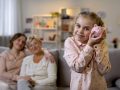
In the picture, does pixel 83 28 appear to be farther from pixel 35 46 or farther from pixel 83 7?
pixel 83 7

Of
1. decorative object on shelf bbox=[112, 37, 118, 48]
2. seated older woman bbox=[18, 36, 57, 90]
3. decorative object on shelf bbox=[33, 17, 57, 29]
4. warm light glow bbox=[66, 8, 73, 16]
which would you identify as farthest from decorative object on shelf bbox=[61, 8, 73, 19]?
seated older woman bbox=[18, 36, 57, 90]

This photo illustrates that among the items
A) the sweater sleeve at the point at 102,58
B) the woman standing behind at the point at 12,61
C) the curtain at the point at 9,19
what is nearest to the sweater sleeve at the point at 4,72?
the woman standing behind at the point at 12,61

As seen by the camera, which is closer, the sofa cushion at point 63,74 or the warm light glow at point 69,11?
the sofa cushion at point 63,74

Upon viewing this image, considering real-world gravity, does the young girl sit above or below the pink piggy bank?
below

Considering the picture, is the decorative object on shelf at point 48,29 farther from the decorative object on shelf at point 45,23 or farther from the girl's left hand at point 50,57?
the girl's left hand at point 50,57

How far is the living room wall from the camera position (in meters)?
5.88

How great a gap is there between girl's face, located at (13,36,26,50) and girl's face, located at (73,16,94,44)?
4.82 feet

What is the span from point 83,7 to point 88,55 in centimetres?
510

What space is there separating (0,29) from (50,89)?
3.75 m

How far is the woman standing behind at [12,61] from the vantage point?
2.35 metres

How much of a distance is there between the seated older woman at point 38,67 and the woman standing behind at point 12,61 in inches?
3.7

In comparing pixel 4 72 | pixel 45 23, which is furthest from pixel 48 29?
pixel 4 72

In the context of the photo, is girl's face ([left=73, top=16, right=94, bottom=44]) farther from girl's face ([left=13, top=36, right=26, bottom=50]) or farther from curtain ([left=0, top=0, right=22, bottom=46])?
curtain ([left=0, top=0, right=22, bottom=46])

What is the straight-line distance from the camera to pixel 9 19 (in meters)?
5.75
